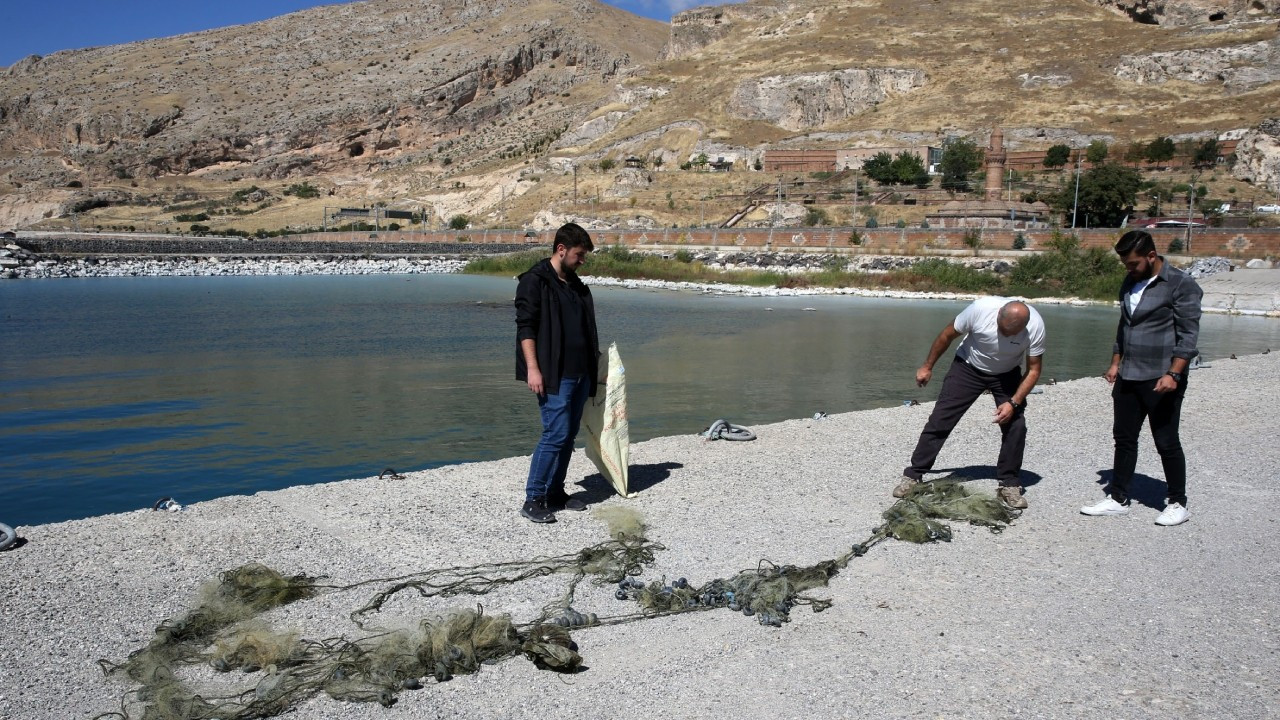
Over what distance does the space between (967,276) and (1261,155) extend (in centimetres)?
3277

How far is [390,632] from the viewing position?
14.2ft

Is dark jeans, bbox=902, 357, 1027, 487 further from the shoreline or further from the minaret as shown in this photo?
the minaret

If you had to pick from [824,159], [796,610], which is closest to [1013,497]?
[796,610]

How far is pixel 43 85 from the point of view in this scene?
14088cm

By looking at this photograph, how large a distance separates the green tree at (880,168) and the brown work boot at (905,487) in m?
65.8

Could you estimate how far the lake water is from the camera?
10625 millimetres

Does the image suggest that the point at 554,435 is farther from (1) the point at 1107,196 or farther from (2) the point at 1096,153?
(2) the point at 1096,153

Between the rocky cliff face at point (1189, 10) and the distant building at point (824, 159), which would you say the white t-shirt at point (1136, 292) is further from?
the rocky cliff face at point (1189, 10)

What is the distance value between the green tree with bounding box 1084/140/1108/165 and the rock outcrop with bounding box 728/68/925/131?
25050mm

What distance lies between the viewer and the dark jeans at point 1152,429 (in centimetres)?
611

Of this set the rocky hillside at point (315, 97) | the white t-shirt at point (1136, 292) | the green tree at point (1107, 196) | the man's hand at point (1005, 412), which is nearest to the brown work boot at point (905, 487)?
the man's hand at point (1005, 412)

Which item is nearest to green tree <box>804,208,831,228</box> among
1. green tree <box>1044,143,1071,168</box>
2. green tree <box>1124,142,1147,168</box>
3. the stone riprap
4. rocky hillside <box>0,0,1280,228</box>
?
rocky hillside <box>0,0,1280,228</box>

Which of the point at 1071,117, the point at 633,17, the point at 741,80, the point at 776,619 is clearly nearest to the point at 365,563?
the point at 776,619

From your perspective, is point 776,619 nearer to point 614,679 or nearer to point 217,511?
Answer: point 614,679
